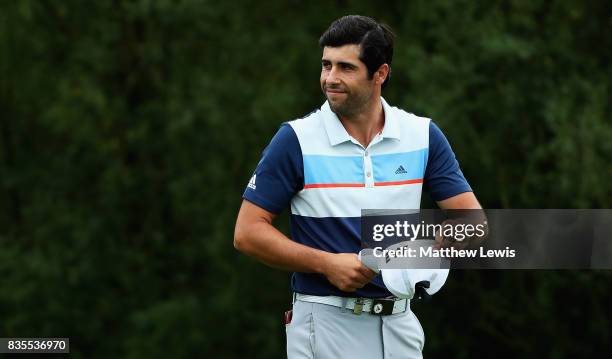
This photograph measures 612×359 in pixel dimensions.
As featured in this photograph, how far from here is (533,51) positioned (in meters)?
8.90

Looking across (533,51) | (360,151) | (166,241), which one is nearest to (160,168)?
(166,241)

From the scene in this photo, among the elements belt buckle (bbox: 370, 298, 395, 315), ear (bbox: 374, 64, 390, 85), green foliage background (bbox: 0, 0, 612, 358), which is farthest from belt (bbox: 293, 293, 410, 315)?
green foliage background (bbox: 0, 0, 612, 358)

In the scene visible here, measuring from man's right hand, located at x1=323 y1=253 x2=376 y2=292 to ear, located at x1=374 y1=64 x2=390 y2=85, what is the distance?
63 cm

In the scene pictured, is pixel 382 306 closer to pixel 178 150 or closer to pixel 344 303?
pixel 344 303

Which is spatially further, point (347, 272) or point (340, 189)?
point (340, 189)

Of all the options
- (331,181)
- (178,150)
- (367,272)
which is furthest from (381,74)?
(178,150)

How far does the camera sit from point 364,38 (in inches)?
147

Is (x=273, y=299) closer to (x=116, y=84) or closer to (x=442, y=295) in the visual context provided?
(x=442, y=295)

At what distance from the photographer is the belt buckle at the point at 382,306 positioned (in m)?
3.70

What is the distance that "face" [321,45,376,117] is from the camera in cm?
369

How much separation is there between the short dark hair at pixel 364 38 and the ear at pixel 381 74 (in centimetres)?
2

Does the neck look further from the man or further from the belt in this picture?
the belt

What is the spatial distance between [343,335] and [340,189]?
18.3 inches

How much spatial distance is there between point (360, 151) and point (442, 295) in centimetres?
619
